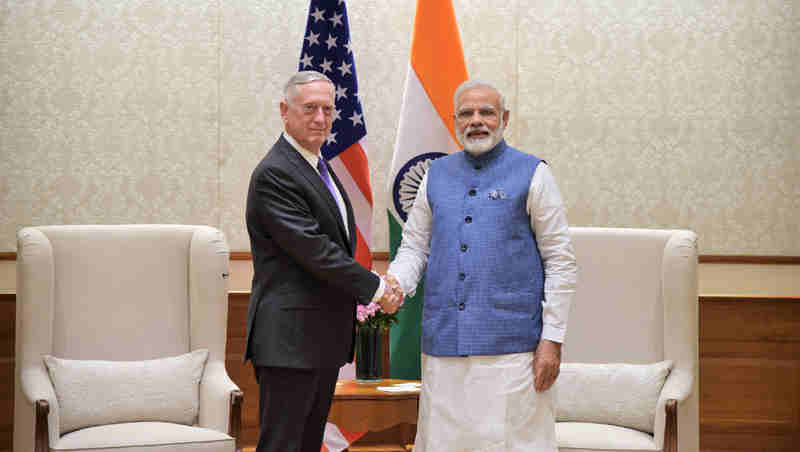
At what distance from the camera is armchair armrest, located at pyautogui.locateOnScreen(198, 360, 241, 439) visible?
3.37 metres

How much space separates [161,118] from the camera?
4.46 m

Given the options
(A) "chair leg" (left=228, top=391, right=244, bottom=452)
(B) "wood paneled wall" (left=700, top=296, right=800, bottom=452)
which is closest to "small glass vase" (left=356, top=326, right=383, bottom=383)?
(A) "chair leg" (left=228, top=391, right=244, bottom=452)

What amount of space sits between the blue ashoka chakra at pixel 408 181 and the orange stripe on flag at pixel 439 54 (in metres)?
→ 0.19

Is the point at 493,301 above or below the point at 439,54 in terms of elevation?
below

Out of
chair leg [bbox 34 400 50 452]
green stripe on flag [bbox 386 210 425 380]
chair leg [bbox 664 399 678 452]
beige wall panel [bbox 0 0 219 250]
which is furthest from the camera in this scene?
beige wall panel [bbox 0 0 219 250]

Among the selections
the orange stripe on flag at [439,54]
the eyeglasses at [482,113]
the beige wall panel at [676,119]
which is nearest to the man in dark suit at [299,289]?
the eyeglasses at [482,113]

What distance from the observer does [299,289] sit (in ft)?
8.57

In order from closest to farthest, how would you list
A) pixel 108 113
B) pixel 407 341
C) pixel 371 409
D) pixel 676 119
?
1. pixel 371 409
2. pixel 407 341
3. pixel 108 113
4. pixel 676 119

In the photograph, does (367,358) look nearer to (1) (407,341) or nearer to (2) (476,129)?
(1) (407,341)

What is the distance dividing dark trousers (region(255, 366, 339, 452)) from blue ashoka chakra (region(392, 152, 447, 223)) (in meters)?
1.69

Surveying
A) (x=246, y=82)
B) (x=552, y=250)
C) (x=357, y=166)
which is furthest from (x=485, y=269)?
(x=246, y=82)

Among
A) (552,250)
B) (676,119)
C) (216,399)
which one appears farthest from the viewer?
(676,119)

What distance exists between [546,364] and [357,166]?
191 centimetres

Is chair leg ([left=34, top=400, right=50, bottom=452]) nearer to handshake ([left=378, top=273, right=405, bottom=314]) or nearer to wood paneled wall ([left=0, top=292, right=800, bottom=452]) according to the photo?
handshake ([left=378, top=273, right=405, bottom=314])
